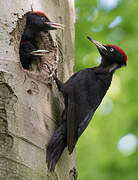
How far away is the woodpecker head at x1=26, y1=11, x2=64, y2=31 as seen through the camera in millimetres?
3824

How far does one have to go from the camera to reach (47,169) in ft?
9.37

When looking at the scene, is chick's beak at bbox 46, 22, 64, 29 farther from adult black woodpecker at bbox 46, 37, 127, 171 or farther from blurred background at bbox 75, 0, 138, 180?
blurred background at bbox 75, 0, 138, 180

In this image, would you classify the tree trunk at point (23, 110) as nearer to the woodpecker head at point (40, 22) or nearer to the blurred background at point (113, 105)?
the woodpecker head at point (40, 22)

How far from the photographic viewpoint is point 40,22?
4406 mm

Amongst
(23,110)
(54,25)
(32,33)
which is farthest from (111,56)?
(23,110)

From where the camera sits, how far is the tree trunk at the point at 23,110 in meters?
2.64

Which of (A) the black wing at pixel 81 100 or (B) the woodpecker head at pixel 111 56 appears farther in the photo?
(B) the woodpecker head at pixel 111 56

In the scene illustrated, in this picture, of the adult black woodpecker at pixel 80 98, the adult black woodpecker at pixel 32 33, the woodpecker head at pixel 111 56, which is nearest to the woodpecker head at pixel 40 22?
the adult black woodpecker at pixel 32 33

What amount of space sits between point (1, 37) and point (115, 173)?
427 centimetres

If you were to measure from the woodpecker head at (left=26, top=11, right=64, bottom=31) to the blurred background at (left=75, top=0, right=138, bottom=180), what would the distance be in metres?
1.36

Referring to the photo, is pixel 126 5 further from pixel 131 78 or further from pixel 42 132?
pixel 42 132

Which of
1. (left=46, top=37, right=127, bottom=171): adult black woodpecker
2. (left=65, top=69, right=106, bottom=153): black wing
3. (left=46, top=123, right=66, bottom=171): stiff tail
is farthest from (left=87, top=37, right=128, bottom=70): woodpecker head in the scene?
(left=46, top=123, right=66, bottom=171): stiff tail

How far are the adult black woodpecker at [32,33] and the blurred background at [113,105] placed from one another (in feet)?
4.19

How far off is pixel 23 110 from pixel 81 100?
55.8 inches
